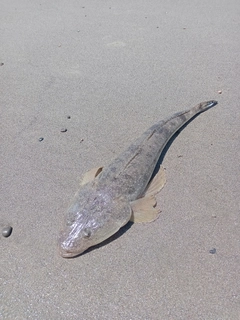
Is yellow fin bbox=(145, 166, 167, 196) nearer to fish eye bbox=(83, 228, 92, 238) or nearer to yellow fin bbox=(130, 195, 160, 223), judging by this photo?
yellow fin bbox=(130, 195, 160, 223)

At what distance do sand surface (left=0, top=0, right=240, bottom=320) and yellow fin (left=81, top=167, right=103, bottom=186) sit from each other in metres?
0.11

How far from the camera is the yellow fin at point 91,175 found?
147 inches

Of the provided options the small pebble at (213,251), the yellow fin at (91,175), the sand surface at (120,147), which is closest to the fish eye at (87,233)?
the sand surface at (120,147)

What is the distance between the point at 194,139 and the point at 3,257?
2.43 meters

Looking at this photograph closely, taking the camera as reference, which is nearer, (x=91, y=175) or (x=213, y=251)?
(x=213, y=251)

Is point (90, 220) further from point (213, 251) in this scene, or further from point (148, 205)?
point (213, 251)

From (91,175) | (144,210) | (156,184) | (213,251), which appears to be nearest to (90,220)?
(144,210)

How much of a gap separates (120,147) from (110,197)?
100 cm

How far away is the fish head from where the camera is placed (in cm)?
306

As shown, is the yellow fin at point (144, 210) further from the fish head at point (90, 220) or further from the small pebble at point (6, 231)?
the small pebble at point (6, 231)

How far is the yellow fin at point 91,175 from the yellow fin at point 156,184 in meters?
0.53

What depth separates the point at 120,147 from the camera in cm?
425

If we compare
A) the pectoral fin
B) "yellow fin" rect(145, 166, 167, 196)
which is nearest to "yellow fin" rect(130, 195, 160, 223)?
the pectoral fin

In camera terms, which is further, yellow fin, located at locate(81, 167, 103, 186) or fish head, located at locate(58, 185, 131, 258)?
yellow fin, located at locate(81, 167, 103, 186)
